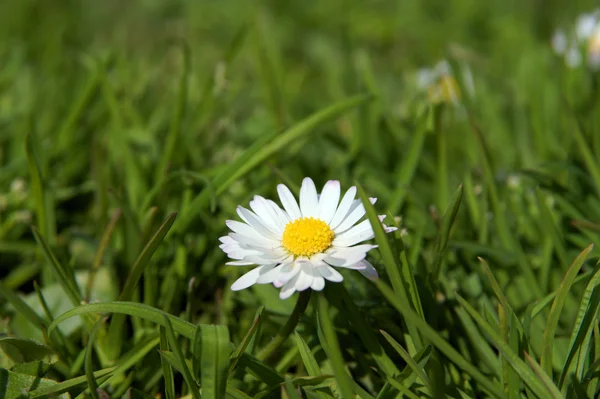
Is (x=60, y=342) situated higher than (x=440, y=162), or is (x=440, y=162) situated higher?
(x=440, y=162)

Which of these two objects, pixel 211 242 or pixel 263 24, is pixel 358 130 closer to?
pixel 211 242

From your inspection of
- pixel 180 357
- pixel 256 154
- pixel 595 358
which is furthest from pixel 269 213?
pixel 595 358

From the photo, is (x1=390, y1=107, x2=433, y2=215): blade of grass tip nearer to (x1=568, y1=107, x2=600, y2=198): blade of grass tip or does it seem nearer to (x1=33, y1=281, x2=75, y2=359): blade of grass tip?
(x1=568, y1=107, x2=600, y2=198): blade of grass tip

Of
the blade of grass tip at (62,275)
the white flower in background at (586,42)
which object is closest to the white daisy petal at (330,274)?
the blade of grass tip at (62,275)

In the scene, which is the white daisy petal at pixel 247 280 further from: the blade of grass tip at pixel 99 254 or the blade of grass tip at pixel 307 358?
the blade of grass tip at pixel 99 254

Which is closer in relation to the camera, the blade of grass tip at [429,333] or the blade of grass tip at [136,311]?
the blade of grass tip at [429,333]

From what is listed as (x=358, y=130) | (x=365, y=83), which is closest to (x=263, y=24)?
(x=365, y=83)

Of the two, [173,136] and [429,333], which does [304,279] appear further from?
[173,136]
